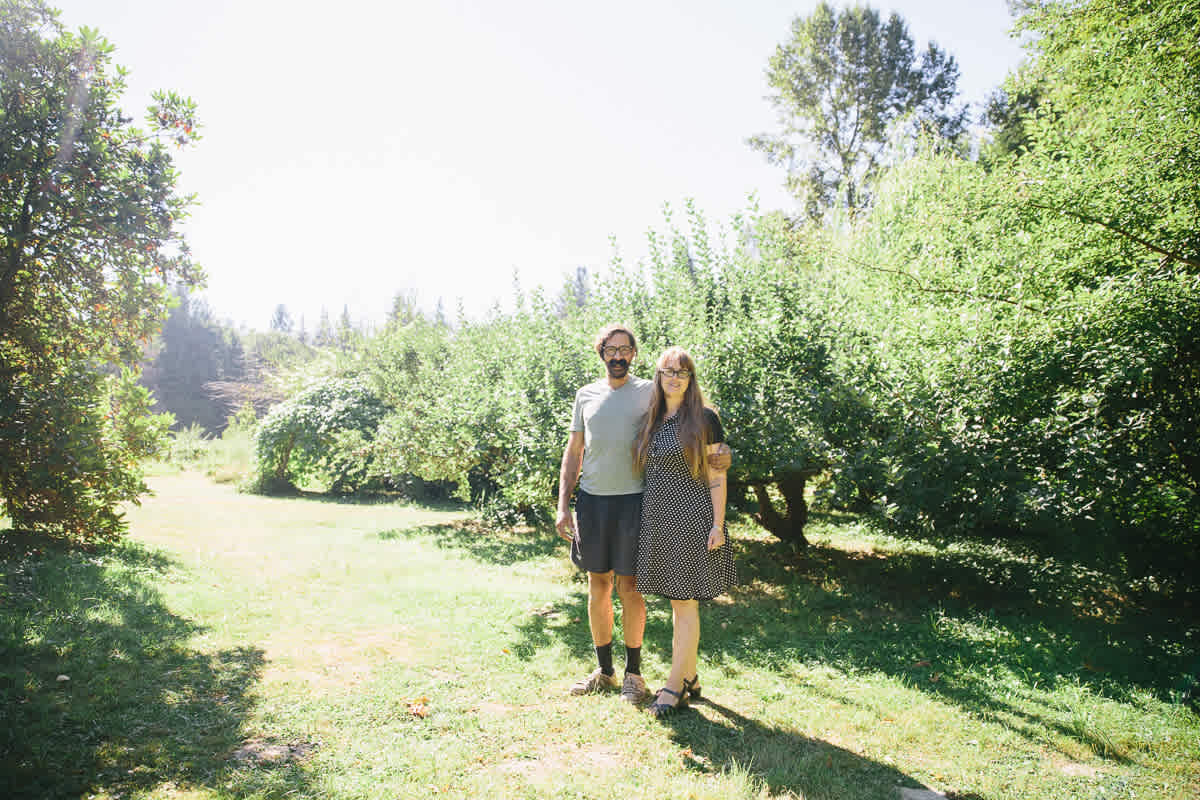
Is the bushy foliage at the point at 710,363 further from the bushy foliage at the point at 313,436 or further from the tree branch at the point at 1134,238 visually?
the bushy foliage at the point at 313,436

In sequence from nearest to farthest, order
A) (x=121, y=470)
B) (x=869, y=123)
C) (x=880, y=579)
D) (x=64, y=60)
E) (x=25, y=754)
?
1. (x=25, y=754)
2. (x=64, y=60)
3. (x=121, y=470)
4. (x=880, y=579)
5. (x=869, y=123)

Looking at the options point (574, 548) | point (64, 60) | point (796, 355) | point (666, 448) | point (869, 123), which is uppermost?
point (869, 123)

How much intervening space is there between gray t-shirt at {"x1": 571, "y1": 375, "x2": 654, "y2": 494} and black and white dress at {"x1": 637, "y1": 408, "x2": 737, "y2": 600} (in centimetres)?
13

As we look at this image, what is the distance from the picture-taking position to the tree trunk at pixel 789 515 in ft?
27.0

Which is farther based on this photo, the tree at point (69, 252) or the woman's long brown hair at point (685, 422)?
the tree at point (69, 252)

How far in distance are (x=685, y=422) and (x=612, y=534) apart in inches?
30.0

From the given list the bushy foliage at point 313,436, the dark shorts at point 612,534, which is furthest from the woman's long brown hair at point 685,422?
the bushy foliage at point 313,436

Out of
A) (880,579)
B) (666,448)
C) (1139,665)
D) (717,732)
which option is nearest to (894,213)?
(880,579)

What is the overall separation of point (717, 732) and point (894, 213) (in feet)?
27.1

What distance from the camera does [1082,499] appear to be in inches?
214

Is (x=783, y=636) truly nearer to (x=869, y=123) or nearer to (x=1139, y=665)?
(x=1139, y=665)

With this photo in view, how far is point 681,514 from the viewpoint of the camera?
11.9ft

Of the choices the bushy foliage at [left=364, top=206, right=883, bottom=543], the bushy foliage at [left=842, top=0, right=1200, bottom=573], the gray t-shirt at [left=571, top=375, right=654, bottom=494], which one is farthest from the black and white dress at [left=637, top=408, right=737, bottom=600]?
the bushy foliage at [left=842, top=0, right=1200, bottom=573]

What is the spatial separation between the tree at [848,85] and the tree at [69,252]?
21.0 meters
